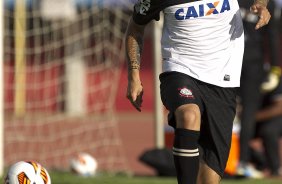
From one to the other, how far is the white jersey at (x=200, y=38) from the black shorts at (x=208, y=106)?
0.06m

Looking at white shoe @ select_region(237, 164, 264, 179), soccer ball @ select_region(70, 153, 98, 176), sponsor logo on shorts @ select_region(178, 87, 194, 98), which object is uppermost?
sponsor logo on shorts @ select_region(178, 87, 194, 98)

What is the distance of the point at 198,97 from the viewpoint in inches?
231

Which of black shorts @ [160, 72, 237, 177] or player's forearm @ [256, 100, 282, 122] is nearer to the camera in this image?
black shorts @ [160, 72, 237, 177]

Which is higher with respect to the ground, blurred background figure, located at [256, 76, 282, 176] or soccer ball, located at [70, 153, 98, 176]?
blurred background figure, located at [256, 76, 282, 176]

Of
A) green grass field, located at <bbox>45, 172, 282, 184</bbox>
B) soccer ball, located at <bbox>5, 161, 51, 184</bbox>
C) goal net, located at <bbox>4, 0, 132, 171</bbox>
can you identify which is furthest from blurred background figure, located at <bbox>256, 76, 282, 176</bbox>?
soccer ball, located at <bbox>5, 161, 51, 184</bbox>

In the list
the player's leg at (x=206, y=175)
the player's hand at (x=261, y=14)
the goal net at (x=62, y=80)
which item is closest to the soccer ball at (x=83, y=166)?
the goal net at (x=62, y=80)

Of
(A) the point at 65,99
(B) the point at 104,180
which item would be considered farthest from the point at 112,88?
(B) the point at 104,180

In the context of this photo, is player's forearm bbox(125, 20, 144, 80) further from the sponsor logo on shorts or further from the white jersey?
the sponsor logo on shorts

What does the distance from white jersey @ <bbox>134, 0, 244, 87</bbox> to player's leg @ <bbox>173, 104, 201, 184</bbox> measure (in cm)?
31

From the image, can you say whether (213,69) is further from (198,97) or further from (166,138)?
(166,138)

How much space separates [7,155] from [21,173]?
23.3 ft

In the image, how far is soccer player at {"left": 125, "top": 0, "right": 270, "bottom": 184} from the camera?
572cm

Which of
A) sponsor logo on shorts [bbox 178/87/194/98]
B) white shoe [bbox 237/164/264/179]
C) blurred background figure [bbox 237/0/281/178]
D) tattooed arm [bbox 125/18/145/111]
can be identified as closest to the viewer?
sponsor logo on shorts [bbox 178/87/194/98]

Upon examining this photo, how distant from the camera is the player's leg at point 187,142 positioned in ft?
18.6
